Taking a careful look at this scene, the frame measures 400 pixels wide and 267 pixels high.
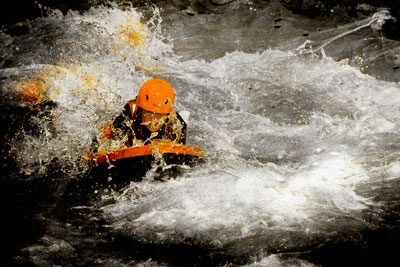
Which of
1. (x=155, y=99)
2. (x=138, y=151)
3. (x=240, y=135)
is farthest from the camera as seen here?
(x=240, y=135)

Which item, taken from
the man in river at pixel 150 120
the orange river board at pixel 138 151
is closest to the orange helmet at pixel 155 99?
the man in river at pixel 150 120

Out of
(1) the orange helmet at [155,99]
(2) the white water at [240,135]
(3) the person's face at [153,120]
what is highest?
(1) the orange helmet at [155,99]

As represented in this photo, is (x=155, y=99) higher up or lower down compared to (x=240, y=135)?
higher up

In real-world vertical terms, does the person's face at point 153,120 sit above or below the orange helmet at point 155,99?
below

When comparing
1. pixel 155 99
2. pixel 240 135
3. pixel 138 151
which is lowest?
pixel 240 135

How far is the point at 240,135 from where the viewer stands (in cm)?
568

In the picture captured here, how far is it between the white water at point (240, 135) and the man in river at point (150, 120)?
18.4 inches

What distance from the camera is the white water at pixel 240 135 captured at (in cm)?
340

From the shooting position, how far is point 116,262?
9.37 ft

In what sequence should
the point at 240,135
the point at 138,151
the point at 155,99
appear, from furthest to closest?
the point at 240,135, the point at 155,99, the point at 138,151

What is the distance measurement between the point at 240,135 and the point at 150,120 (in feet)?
7.25

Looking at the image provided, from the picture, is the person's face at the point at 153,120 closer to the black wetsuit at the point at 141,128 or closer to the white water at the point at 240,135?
the black wetsuit at the point at 141,128

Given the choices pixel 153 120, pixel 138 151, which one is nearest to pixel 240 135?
pixel 153 120

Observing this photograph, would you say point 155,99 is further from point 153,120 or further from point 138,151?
point 138,151
